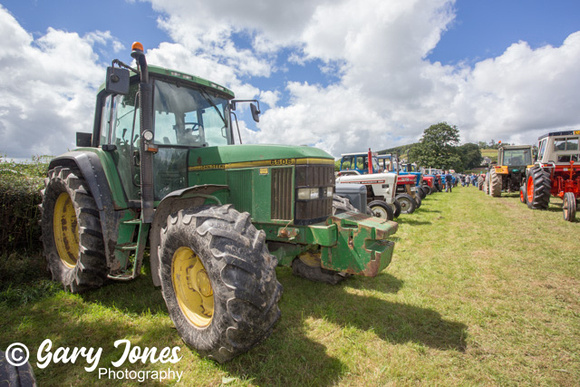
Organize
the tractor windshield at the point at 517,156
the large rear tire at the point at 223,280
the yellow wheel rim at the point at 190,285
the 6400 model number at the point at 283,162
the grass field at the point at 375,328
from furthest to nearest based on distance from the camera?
the tractor windshield at the point at 517,156, the 6400 model number at the point at 283,162, the yellow wheel rim at the point at 190,285, the grass field at the point at 375,328, the large rear tire at the point at 223,280

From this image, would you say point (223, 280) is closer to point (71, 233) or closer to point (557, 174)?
point (71, 233)

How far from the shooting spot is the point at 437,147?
2329 inches

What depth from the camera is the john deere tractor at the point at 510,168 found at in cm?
1566

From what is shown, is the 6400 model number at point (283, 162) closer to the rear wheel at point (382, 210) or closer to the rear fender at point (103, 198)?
the rear fender at point (103, 198)

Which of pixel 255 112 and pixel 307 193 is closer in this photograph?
pixel 307 193

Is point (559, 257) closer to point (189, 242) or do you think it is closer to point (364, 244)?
point (364, 244)

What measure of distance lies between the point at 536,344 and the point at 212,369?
298 cm

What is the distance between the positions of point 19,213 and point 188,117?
3.19 m

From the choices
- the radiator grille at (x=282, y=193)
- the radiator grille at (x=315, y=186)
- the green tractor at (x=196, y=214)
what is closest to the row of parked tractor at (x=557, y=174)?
the radiator grille at (x=315, y=186)

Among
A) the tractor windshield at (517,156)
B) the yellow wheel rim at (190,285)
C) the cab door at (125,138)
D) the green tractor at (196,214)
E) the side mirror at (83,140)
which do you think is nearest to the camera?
the green tractor at (196,214)

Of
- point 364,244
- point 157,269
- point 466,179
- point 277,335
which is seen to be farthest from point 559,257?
point 466,179

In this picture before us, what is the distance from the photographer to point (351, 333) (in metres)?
2.99

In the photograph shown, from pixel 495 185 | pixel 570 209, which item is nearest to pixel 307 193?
pixel 570 209

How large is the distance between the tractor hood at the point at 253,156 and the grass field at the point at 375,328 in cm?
168
